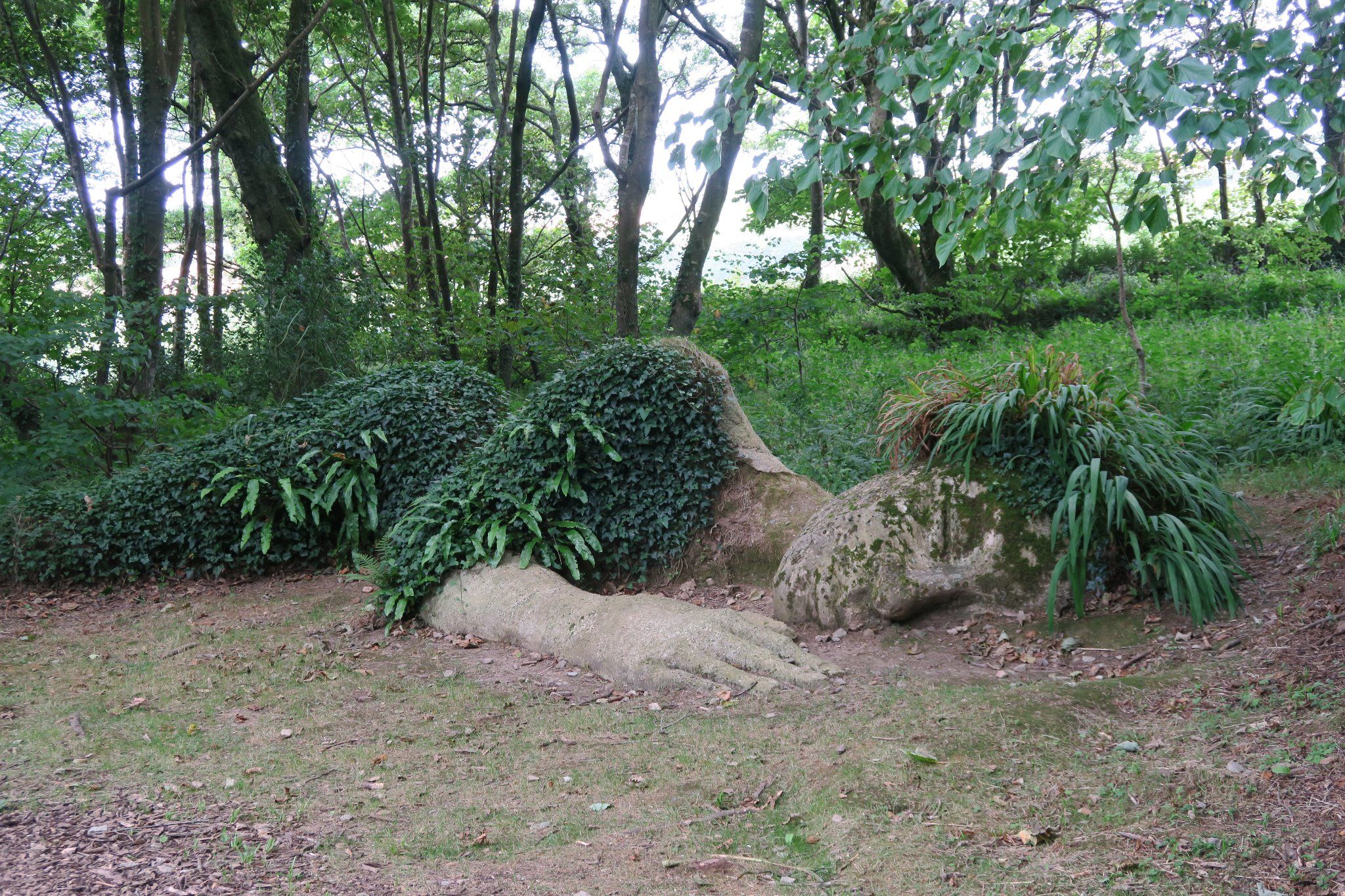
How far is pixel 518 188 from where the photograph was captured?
41.2 ft

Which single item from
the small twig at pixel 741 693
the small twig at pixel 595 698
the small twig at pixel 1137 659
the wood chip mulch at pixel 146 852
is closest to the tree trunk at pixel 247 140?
the small twig at pixel 595 698

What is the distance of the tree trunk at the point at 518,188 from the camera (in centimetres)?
1180

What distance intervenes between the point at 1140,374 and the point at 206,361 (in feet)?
Result: 38.5

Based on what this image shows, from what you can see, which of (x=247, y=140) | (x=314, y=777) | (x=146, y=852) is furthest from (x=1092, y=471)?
(x=247, y=140)

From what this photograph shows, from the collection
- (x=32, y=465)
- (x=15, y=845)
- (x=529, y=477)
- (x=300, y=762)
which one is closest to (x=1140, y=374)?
(x=529, y=477)

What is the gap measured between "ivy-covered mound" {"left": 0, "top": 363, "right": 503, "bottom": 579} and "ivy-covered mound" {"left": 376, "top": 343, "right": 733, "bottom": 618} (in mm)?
1150

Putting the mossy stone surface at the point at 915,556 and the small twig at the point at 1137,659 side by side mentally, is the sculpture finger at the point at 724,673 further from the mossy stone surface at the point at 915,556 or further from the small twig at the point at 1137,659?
the small twig at the point at 1137,659

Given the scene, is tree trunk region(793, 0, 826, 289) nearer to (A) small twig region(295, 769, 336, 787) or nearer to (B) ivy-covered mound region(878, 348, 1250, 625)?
(B) ivy-covered mound region(878, 348, 1250, 625)

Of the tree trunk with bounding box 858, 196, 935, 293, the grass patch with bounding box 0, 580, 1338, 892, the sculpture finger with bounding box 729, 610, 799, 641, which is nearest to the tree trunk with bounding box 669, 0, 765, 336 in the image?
the tree trunk with bounding box 858, 196, 935, 293

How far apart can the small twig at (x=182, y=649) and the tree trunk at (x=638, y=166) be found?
5.92 m

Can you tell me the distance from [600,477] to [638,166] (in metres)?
4.74

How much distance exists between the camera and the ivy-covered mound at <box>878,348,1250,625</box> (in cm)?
534

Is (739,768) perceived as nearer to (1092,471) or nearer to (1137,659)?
(1137,659)

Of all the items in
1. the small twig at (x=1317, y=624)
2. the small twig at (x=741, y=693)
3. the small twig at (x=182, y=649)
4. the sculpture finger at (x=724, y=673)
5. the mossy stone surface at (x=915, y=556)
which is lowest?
the small twig at (x=741, y=693)
